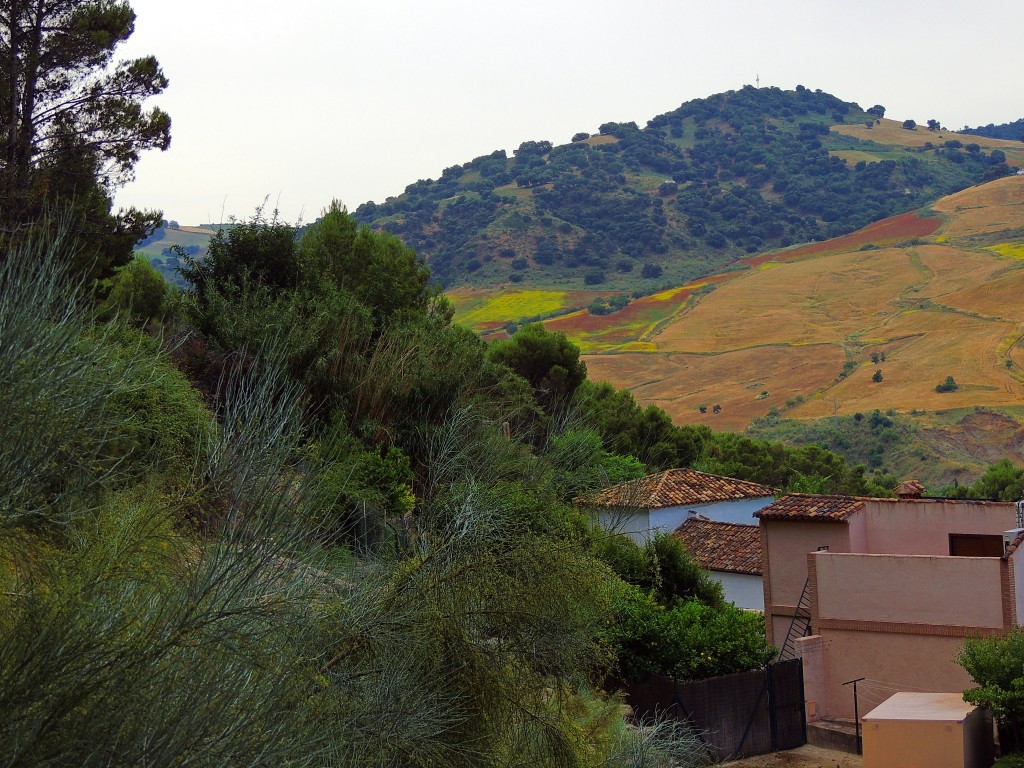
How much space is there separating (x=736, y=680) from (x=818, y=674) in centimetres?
414

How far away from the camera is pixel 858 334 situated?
9231cm

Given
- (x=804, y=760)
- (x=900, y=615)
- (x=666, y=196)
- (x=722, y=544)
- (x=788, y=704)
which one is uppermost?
(x=666, y=196)

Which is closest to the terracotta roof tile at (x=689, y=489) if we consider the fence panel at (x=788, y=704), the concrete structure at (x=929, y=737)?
the fence panel at (x=788, y=704)

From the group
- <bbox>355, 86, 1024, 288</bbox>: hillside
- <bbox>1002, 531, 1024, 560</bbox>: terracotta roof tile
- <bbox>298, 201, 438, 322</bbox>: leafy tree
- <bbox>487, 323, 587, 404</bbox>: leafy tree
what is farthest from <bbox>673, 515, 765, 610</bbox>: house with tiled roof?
<bbox>355, 86, 1024, 288</bbox>: hillside

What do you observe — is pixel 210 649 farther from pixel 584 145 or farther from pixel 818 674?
pixel 584 145

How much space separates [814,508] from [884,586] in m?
3.31

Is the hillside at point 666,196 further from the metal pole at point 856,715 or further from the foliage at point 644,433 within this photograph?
the metal pole at point 856,715

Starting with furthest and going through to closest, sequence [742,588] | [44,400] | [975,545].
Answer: [742,588] < [975,545] < [44,400]

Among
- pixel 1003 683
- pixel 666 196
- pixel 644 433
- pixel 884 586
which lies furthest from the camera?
pixel 666 196

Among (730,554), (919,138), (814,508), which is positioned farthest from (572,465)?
(919,138)

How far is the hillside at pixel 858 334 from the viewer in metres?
73.8

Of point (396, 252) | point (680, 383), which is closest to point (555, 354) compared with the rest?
point (396, 252)

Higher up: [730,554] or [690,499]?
[690,499]

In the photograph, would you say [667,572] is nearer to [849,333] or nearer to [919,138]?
[849,333]
